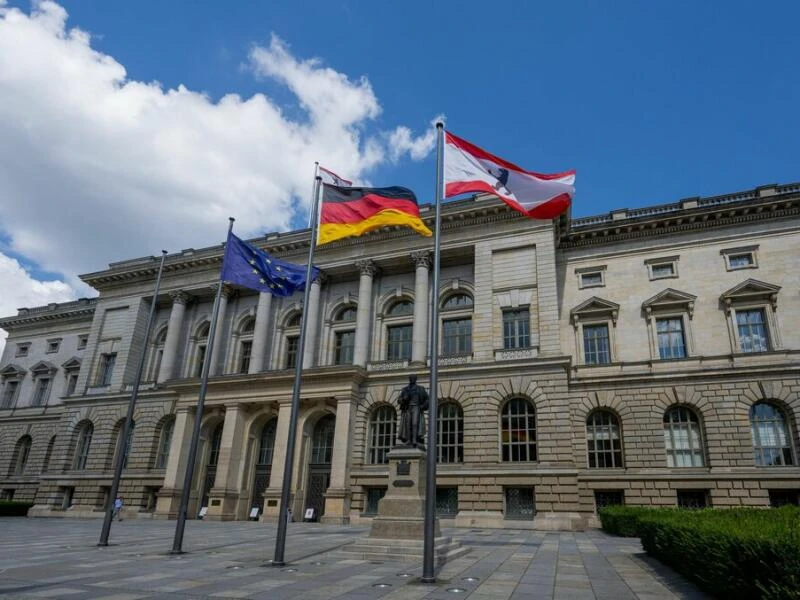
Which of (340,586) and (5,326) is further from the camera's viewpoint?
(5,326)

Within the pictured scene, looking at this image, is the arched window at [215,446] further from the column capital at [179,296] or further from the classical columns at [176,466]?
the column capital at [179,296]

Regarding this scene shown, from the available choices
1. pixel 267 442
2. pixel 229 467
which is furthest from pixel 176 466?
pixel 267 442

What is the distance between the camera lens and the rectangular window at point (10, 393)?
5394 centimetres

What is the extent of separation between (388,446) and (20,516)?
28644 mm

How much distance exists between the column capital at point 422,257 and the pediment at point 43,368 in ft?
129

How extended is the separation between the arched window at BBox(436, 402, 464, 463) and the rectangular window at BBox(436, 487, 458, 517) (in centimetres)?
158

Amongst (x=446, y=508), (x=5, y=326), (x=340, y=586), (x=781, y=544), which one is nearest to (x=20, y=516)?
(x=5, y=326)

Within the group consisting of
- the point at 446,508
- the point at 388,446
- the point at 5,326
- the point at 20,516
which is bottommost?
the point at 20,516

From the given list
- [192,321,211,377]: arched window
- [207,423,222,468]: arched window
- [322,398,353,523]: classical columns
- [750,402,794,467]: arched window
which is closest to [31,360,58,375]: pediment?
[192,321,211,377]: arched window

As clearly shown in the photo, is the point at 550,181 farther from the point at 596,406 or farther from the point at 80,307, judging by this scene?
the point at 80,307

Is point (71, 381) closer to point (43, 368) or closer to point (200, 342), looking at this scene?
point (43, 368)

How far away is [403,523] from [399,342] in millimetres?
21750

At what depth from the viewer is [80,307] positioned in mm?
53594

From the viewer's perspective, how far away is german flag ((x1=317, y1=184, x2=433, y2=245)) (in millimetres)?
16609
